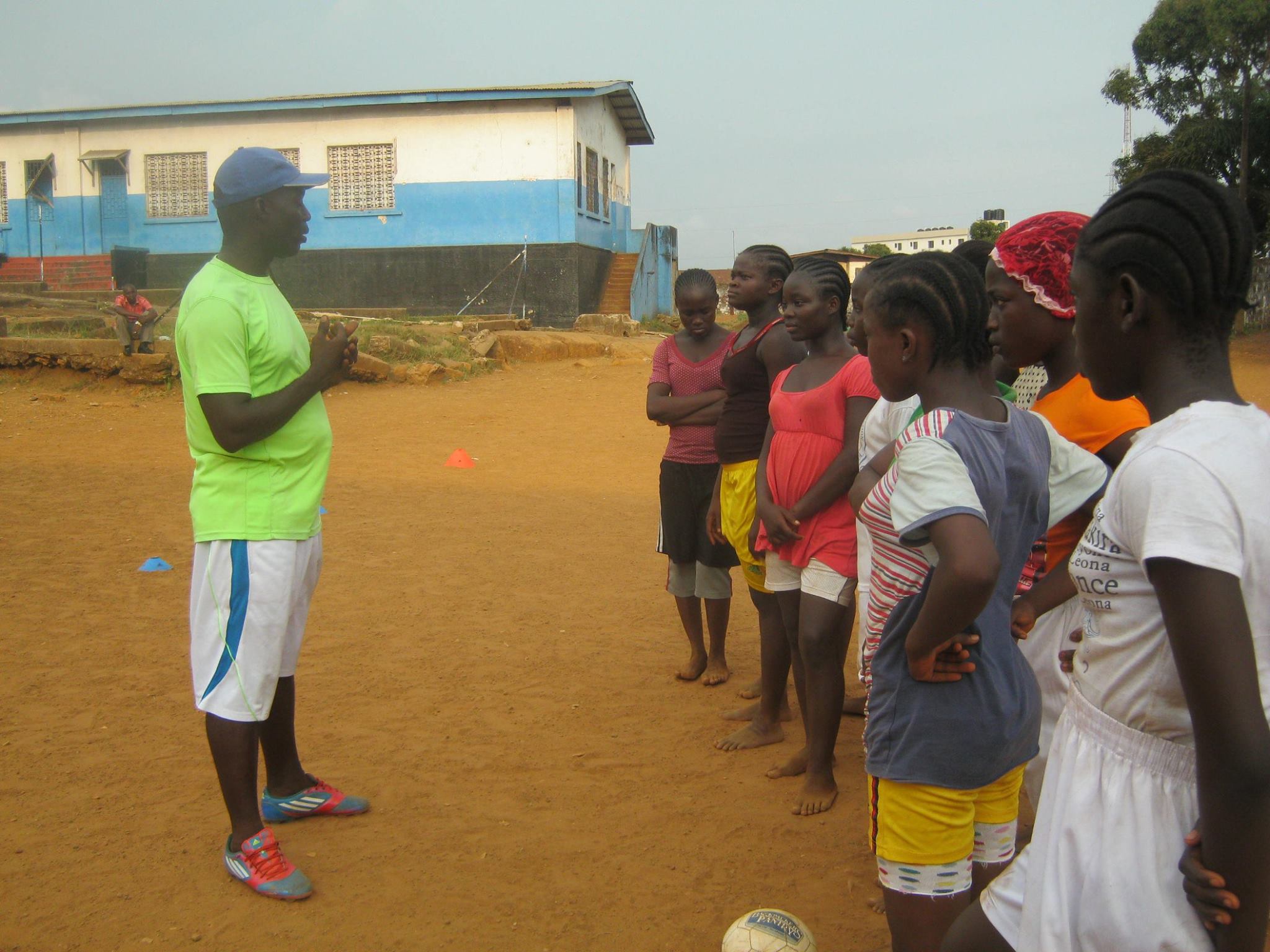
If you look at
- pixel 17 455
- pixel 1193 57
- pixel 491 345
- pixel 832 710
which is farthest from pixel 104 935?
pixel 1193 57

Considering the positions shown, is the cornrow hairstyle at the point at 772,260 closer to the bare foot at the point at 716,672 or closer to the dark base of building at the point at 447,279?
the bare foot at the point at 716,672

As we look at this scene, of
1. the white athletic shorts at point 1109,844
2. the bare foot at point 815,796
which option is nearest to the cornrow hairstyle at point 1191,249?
the white athletic shorts at point 1109,844

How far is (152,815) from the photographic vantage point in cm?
368

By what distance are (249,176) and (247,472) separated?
880mm

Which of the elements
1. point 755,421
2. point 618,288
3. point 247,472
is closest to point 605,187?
point 618,288

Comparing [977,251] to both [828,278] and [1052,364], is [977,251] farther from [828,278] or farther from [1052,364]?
[1052,364]

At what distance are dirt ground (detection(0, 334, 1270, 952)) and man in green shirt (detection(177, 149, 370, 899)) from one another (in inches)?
15.1

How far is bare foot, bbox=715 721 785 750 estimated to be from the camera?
4234 mm

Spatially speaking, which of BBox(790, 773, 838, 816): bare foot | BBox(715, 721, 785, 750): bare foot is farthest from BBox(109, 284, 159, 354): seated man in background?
BBox(790, 773, 838, 816): bare foot

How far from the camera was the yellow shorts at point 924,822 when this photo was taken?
7.00 ft

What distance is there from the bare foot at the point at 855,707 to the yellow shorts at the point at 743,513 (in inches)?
31.6

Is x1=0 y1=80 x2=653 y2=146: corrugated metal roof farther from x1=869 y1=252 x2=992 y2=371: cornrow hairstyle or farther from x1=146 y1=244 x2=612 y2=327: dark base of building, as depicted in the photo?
x1=869 y1=252 x2=992 y2=371: cornrow hairstyle

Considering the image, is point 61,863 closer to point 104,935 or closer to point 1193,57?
point 104,935

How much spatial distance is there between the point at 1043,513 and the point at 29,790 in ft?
12.0
